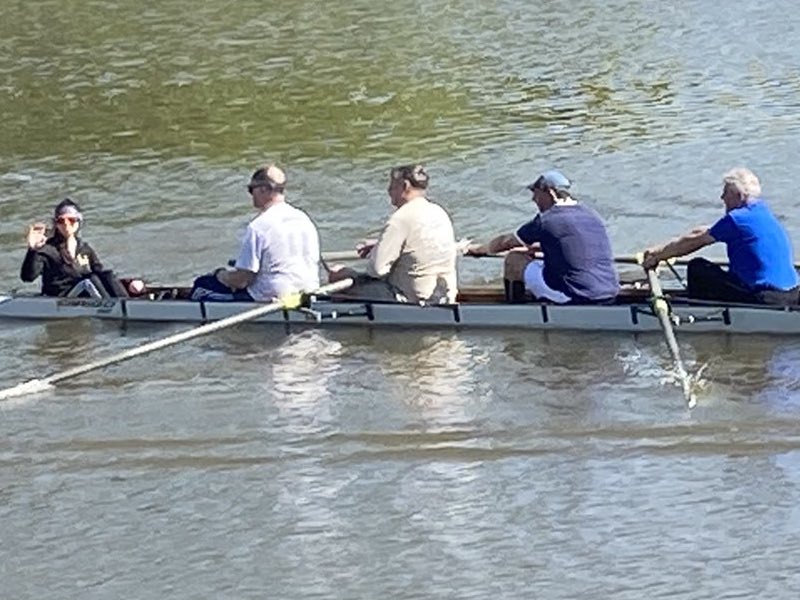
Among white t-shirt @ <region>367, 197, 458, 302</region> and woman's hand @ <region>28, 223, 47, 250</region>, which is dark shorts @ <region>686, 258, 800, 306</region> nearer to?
white t-shirt @ <region>367, 197, 458, 302</region>

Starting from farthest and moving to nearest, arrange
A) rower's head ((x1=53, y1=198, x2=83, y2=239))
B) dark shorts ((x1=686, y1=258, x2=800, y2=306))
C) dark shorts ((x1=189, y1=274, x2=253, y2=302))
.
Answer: rower's head ((x1=53, y1=198, x2=83, y2=239)) < dark shorts ((x1=189, y1=274, x2=253, y2=302)) < dark shorts ((x1=686, y1=258, x2=800, y2=306))

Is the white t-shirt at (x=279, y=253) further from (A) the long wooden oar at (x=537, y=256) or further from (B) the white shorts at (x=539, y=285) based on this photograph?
(B) the white shorts at (x=539, y=285)

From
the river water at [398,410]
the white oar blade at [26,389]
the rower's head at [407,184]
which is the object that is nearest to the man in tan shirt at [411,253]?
the rower's head at [407,184]

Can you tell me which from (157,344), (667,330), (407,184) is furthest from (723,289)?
(157,344)

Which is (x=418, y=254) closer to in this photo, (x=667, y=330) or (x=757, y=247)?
(x=667, y=330)

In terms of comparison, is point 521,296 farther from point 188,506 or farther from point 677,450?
point 188,506

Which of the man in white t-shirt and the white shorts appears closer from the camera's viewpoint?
the white shorts

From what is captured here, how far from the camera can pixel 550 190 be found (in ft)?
49.1

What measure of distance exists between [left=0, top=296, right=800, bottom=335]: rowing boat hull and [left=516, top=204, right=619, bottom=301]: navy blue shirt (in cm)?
21

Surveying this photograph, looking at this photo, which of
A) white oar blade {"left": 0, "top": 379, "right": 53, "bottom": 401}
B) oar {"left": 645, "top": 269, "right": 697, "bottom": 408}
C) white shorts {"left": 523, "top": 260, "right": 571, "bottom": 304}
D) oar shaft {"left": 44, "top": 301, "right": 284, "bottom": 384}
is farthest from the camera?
white shorts {"left": 523, "top": 260, "right": 571, "bottom": 304}

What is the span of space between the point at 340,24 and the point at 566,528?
2591 centimetres

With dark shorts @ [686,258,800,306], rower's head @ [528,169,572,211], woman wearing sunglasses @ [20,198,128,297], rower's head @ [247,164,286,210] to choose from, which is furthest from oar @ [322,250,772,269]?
woman wearing sunglasses @ [20,198,128,297]

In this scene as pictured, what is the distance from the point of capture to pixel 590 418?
12.8 metres

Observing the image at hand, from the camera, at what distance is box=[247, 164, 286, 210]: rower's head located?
15.4 m
